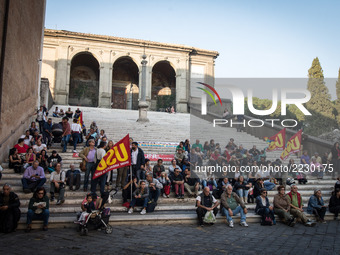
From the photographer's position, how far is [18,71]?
11305 millimetres

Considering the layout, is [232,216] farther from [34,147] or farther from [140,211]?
[34,147]

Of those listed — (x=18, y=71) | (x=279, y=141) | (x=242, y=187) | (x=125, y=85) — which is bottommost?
(x=242, y=187)

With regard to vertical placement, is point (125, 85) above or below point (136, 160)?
above

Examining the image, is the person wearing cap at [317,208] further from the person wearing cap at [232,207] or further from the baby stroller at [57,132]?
the baby stroller at [57,132]

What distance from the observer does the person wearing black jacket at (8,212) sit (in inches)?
242

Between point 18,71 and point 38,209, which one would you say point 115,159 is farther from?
point 18,71

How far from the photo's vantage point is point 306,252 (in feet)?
18.1

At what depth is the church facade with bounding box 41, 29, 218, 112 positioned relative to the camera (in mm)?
29719

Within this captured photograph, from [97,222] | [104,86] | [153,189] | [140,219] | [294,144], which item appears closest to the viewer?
[97,222]

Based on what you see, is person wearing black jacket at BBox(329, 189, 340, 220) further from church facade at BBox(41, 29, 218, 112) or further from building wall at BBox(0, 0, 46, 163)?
church facade at BBox(41, 29, 218, 112)

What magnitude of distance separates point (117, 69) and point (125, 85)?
2.20 meters

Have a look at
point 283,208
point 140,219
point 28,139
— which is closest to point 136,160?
point 140,219

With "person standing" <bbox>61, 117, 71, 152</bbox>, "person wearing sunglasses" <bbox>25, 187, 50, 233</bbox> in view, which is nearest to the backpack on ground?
"person wearing sunglasses" <bbox>25, 187, 50, 233</bbox>

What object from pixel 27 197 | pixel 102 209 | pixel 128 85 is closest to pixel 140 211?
pixel 102 209
